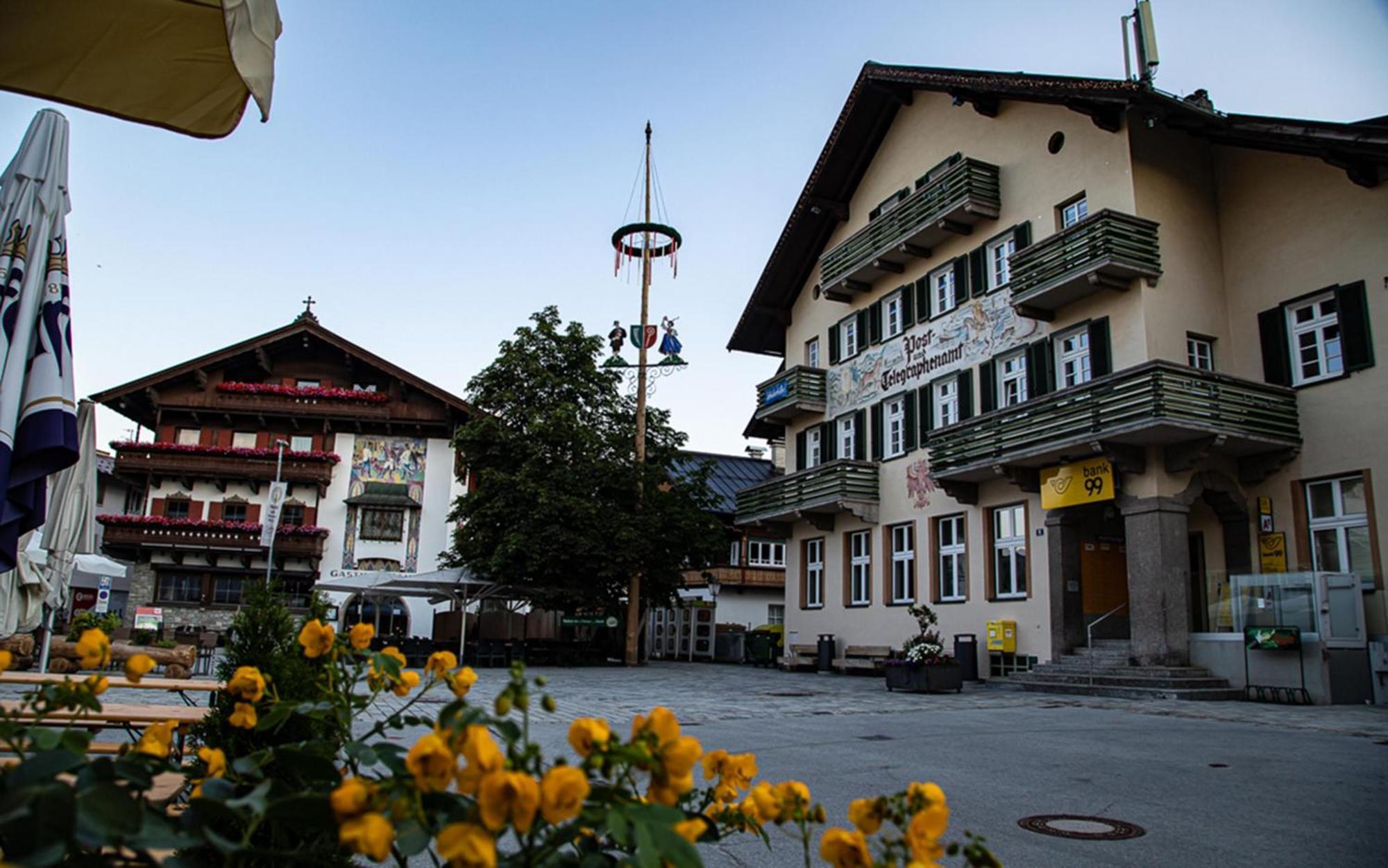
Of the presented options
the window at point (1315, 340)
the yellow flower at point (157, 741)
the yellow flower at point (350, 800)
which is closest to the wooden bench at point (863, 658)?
the window at point (1315, 340)

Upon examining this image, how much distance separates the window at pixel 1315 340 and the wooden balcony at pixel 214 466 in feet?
105

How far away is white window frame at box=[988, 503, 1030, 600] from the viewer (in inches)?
847

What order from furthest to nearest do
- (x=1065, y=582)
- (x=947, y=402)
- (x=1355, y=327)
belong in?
(x=947, y=402), (x=1065, y=582), (x=1355, y=327)

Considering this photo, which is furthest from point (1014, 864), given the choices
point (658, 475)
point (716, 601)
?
point (716, 601)

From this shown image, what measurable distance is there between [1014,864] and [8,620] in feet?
22.2

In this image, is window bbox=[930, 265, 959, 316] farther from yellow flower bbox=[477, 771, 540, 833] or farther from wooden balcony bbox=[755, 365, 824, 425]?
yellow flower bbox=[477, 771, 540, 833]

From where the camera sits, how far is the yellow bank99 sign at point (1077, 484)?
18.7 m

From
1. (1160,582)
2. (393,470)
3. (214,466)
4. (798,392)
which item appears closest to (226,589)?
(214,466)

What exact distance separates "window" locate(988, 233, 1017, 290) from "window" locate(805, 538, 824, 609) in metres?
9.44

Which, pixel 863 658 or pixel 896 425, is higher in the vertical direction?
pixel 896 425

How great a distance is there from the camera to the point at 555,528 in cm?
2759

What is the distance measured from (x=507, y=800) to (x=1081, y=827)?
5749 millimetres

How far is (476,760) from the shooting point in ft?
4.60

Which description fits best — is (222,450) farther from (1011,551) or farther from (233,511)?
(1011,551)
